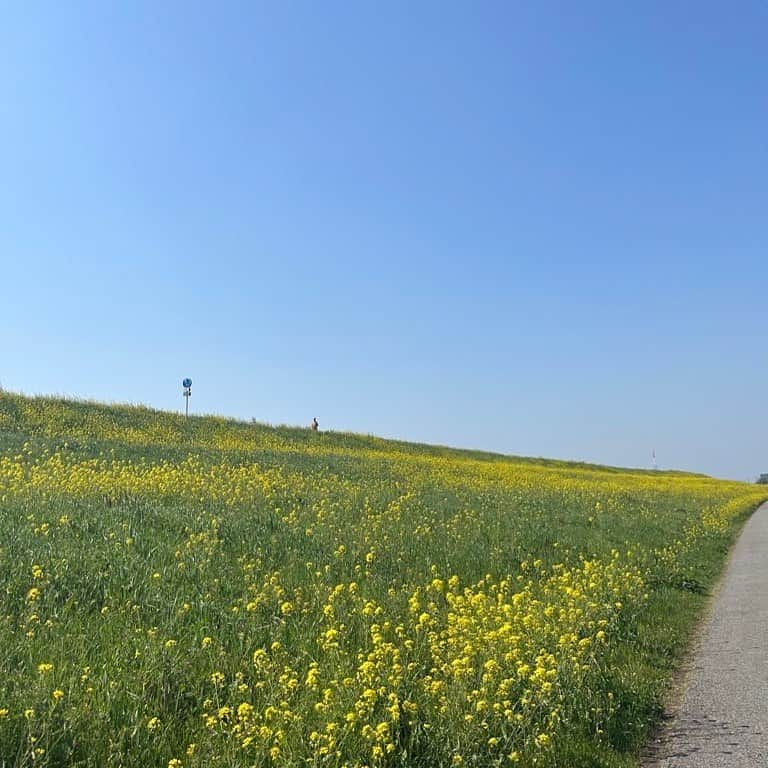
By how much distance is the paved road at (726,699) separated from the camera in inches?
181

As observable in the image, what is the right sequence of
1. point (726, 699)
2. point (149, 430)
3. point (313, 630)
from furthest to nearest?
point (149, 430) → point (313, 630) → point (726, 699)

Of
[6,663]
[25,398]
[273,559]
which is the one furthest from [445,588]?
[25,398]

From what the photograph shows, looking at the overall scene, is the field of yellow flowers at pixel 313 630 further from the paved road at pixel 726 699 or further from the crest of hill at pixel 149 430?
the crest of hill at pixel 149 430

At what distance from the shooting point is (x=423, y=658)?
5766 mm

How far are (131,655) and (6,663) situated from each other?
81cm

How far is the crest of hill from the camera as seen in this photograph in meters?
24.7

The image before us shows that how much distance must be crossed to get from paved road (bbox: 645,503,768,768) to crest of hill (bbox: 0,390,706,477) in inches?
630

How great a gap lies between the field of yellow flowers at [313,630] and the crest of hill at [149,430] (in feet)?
36.6

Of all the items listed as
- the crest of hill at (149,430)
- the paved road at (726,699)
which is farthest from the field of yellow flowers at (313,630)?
the crest of hill at (149,430)

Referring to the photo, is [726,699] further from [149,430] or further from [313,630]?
[149,430]

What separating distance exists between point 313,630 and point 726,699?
3.41m

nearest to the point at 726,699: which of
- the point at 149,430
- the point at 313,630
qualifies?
the point at 313,630

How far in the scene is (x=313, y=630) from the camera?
6.16m

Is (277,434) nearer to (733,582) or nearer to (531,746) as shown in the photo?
(733,582)
